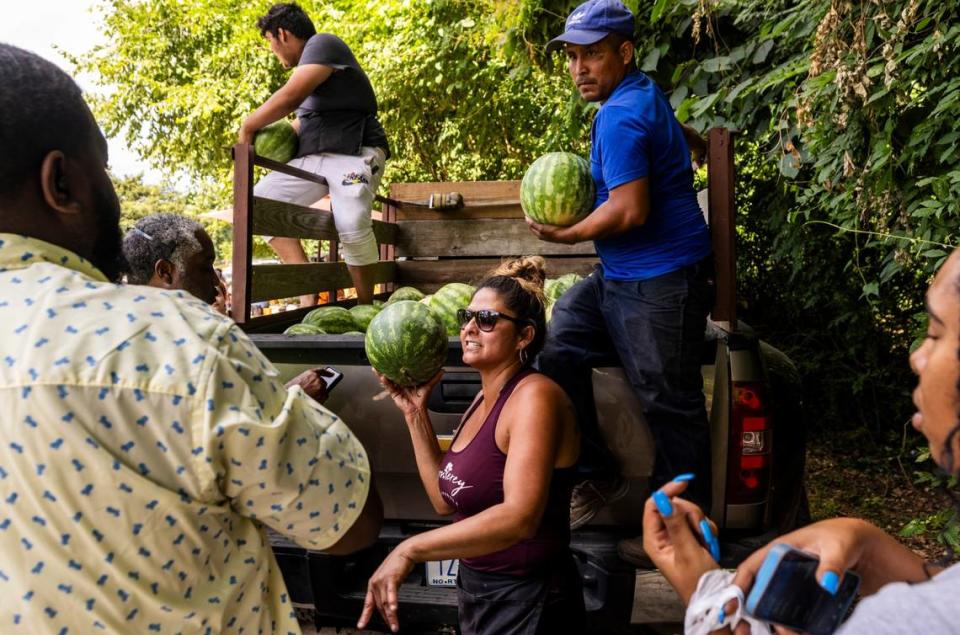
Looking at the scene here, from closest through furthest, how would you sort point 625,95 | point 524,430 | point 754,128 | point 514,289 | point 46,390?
point 46,390 < point 524,430 < point 514,289 < point 625,95 < point 754,128

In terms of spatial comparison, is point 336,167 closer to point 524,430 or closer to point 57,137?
point 524,430

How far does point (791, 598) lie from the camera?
1.19 meters

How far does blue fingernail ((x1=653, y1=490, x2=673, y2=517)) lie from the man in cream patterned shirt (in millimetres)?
646

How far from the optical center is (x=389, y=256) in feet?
22.4

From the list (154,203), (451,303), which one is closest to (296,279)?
(451,303)

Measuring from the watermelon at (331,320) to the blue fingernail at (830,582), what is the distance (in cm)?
328

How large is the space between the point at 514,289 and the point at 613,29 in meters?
1.31

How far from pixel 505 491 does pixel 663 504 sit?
0.90 meters

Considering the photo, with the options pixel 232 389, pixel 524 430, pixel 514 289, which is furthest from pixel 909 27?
pixel 232 389

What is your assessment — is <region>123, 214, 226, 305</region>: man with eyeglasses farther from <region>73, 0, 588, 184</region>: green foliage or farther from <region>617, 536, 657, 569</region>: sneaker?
<region>73, 0, 588, 184</region>: green foliage

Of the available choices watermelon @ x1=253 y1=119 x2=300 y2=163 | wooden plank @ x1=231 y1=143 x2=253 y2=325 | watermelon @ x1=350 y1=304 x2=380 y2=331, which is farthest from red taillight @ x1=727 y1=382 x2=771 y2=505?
→ watermelon @ x1=253 y1=119 x2=300 y2=163

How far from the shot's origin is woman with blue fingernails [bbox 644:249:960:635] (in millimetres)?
956

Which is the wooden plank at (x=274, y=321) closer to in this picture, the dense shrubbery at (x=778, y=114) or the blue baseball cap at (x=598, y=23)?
the blue baseball cap at (x=598, y=23)

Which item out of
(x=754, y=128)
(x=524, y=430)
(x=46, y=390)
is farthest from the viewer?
(x=754, y=128)
